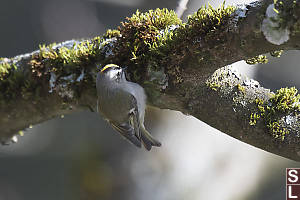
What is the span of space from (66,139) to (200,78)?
4949 millimetres

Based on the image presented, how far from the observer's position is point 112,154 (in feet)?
20.6

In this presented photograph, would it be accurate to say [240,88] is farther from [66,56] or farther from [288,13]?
[66,56]

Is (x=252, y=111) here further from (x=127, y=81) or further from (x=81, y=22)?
(x=81, y=22)

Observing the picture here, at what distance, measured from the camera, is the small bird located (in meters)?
2.19

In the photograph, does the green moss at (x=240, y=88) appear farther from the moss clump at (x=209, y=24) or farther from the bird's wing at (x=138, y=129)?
the bird's wing at (x=138, y=129)

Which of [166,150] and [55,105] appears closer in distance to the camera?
[55,105]

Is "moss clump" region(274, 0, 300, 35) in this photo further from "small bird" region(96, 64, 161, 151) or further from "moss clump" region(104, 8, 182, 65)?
"small bird" region(96, 64, 161, 151)

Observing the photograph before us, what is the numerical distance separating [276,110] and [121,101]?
0.98 metres

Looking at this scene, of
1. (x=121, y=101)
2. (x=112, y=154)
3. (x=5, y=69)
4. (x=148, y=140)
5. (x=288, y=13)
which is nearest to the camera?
(x=288, y=13)

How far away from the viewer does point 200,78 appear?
2.00m

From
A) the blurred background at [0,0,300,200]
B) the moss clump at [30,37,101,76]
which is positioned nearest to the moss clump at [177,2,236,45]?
the moss clump at [30,37,101,76]

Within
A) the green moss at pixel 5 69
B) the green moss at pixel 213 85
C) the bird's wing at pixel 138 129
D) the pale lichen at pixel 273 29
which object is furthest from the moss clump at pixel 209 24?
the green moss at pixel 5 69

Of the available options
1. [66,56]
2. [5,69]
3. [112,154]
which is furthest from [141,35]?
[112,154]

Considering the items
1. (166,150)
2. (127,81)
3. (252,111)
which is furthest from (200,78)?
(166,150)
